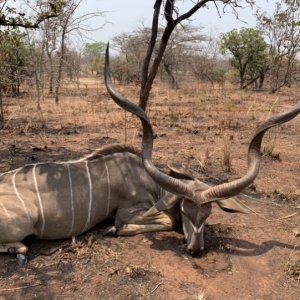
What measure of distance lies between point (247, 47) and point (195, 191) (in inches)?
651

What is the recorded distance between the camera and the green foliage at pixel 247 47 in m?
18.2

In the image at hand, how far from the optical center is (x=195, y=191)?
287 centimetres

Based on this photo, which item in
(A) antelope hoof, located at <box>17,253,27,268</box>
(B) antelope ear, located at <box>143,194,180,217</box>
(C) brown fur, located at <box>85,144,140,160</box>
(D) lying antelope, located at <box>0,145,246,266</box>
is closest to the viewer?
(A) antelope hoof, located at <box>17,253,27,268</box>

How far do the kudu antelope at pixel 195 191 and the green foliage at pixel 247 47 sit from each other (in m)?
16.0

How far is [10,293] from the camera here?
2461mm

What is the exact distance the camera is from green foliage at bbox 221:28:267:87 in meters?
18.2

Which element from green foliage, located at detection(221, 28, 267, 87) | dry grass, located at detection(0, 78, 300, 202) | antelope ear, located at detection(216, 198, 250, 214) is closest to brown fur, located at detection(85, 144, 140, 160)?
antelope ear, located at detection(216, 198, 250, 214)

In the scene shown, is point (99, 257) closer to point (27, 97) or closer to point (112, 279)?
point (112, 279)

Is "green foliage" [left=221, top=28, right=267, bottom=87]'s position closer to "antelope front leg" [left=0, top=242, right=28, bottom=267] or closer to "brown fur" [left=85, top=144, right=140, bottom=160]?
"brown fur" [left=85, top=144, right=140, bottom=160]

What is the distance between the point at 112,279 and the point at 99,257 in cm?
26

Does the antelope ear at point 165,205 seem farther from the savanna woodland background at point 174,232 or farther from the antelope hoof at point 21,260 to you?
the antelope hoof at point 21,260

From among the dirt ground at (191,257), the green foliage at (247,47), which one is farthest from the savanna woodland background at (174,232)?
the green foliage at (247,47)

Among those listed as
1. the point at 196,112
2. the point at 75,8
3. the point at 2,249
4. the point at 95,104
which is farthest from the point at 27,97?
the point at 2,249

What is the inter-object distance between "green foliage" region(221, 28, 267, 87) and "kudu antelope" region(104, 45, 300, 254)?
1598 cm
